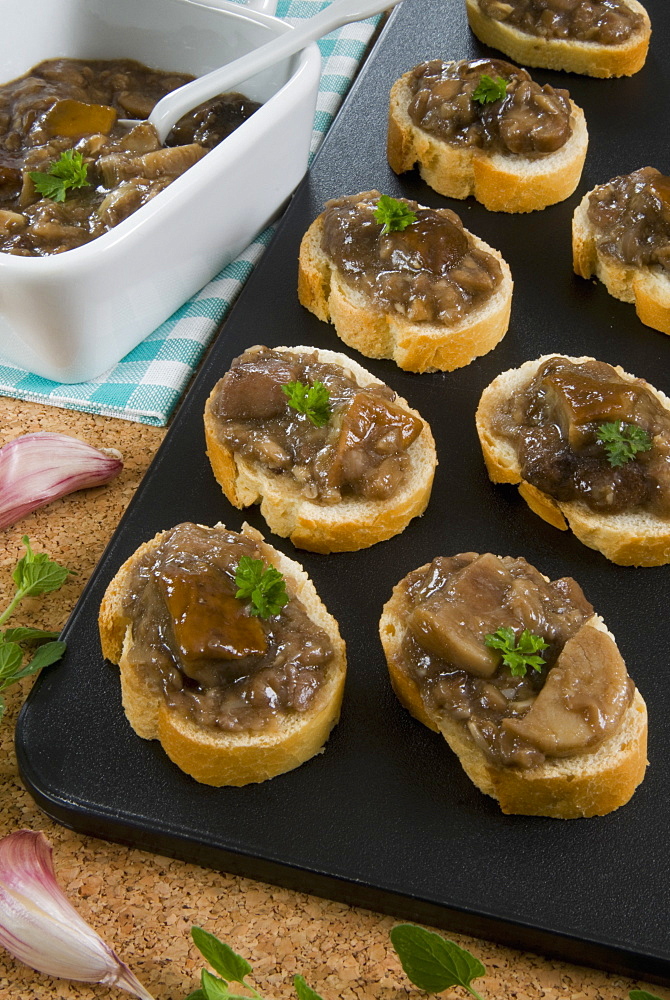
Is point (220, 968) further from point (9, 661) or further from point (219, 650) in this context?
point (9, 661)

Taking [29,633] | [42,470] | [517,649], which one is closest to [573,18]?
[42,470]

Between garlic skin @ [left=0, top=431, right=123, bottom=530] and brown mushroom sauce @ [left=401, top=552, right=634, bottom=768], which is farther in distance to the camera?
garlic skin @ [left=0, top=431, right=123, bottom=530]

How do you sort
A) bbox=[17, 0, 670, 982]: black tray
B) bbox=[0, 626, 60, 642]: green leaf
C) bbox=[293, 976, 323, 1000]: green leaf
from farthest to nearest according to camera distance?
bbox=[0, 626, 60, 642]: green leaf → bbox=[17, 0, 670, 982]: black tray → bbox=[293, 976, 323, 1000]: green leaf

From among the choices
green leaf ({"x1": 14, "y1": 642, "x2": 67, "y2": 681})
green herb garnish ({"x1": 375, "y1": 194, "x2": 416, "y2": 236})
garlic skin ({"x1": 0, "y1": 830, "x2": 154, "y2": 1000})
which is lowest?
garlic skin ({"x1": 0, "y1": 830, "x2": 154, "y2": 1000})

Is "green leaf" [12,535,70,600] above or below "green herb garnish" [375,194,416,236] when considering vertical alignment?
below

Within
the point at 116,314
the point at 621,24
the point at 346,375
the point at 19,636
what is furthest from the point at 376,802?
the point at 621,24

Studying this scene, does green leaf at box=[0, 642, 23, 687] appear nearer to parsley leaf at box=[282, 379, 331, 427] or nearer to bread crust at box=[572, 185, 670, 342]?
parsley leaf at box=[282, 379, 331, 427]

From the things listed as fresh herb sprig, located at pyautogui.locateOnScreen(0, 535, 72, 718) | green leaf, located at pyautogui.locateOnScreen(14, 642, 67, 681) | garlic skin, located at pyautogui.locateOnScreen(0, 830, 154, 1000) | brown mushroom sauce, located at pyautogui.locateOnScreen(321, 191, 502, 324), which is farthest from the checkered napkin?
garlic skin, located at pyautogui.locateOnScreen(0, 830, 154, 1000)
